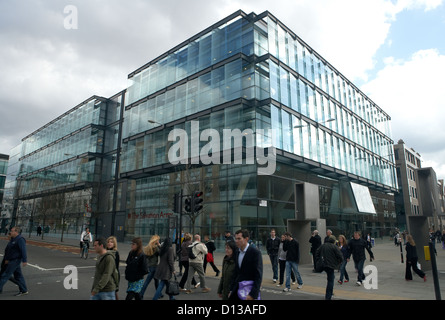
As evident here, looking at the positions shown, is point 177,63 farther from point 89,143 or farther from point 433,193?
point 433,193

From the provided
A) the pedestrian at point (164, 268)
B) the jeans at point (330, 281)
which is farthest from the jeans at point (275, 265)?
the pedestrian at point (164, 268)

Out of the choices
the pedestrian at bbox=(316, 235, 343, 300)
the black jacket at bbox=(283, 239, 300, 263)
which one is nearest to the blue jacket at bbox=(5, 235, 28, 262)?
the black jacket at bbox=(283, 239, 300, 263)

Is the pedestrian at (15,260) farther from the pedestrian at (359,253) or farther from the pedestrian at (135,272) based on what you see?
the pedestrian at (359,253)

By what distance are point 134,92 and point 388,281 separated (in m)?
34.1

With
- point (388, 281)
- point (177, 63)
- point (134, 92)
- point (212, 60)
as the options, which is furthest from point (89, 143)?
point (388, 281)

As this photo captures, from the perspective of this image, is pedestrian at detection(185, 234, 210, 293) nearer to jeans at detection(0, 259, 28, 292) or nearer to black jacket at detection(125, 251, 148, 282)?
black jacket at detection(125, 251, 148, 282)

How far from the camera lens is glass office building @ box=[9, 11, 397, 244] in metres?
25.0

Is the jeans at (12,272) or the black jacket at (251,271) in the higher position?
the black jacket at (251,271)

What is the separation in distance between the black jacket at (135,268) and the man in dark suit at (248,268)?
2.20 m

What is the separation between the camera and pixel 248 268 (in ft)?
14.8

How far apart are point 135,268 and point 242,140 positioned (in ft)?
62.5

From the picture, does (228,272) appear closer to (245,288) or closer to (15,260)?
(245,288)

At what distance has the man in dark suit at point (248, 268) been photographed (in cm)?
Answer: 441

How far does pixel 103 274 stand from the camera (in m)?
5.07
